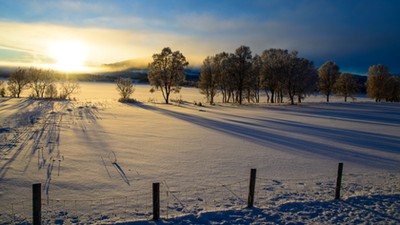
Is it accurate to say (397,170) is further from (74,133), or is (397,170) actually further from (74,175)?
(74,133)

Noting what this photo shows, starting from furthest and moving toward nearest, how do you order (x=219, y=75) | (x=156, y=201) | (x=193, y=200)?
(x=219, y=75), (x=193, y=200), (x=156, y=201)

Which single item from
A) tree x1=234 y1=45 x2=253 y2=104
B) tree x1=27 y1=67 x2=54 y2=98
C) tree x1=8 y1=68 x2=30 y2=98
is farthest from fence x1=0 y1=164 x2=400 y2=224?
tree x1=8 y1=68 x2=30 y2=98

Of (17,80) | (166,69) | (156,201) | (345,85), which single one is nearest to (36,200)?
(156,201)

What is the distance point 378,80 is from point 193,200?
7672 cm

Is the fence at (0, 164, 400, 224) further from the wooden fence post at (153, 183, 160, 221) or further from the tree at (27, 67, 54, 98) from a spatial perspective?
the tree at (27, 67, 54, 98)

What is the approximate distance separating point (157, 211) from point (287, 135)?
15.4 m

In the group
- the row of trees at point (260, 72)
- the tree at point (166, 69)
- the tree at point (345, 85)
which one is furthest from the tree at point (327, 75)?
the tree at point (166, 69)

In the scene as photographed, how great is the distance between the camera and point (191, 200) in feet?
26.0

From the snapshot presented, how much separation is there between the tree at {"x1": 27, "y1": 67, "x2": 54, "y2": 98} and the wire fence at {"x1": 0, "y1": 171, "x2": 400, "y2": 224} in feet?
171

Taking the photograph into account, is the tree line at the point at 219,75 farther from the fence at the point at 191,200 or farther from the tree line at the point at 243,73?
the fence at the point at 191,200

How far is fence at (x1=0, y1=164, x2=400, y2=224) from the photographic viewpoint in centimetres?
673

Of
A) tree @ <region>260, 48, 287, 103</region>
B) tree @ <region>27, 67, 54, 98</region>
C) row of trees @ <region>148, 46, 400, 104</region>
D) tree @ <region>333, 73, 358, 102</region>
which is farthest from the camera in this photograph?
tree @ <region>333, 73, 358, 102</region>

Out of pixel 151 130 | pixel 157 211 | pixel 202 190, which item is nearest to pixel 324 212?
pixel 202 190

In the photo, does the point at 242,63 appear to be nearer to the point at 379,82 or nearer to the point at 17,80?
the point at 379,82
